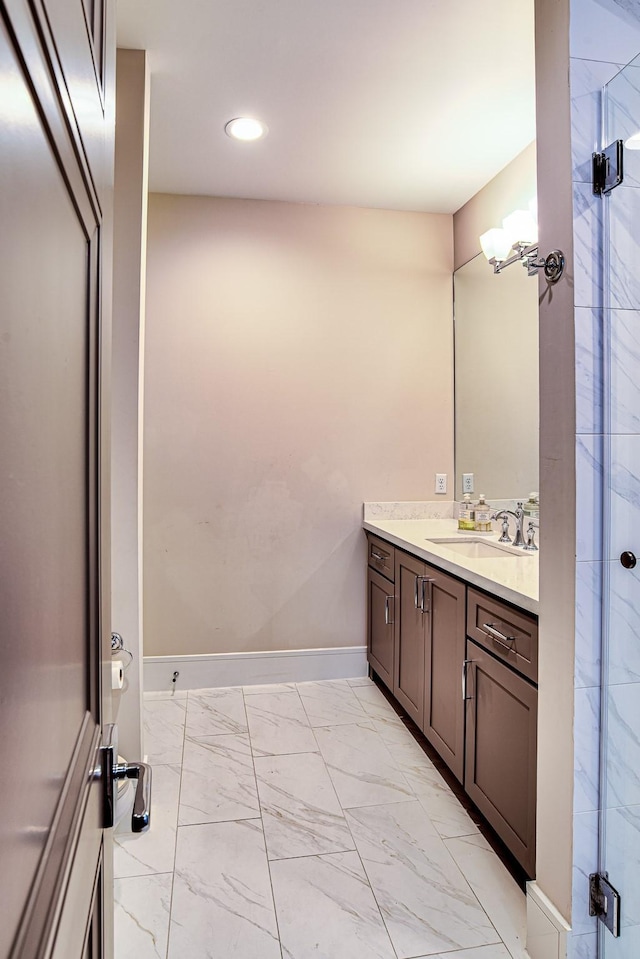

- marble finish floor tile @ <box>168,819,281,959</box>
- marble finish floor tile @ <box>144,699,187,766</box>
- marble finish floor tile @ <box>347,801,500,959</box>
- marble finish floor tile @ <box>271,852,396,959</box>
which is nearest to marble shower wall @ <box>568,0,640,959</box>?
marble finish floor tile @ <box>347,801,500,959</box>

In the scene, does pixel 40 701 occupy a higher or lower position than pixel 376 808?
higher

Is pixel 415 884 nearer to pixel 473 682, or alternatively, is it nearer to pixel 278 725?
pixel 473 682

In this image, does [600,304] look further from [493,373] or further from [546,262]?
[493,373]

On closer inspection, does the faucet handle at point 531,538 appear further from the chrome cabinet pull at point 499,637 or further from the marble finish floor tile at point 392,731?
the marble finish floor tile at point 392,731

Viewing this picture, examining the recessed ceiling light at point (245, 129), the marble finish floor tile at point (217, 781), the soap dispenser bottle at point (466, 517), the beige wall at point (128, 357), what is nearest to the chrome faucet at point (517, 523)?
the soap dispenser bottle at point (466, 517)

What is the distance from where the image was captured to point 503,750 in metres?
1.71

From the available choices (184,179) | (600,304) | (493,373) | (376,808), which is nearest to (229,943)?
(376,808)

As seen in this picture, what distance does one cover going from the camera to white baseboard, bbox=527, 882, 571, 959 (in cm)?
131

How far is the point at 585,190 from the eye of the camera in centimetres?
131

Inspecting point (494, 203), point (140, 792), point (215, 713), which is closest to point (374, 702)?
point (215, 713)

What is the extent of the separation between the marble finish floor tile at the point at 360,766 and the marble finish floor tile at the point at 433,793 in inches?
1.5

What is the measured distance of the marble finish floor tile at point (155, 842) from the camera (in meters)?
1.71

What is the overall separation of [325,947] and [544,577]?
3.52 feet

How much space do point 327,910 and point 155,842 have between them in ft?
2.01
